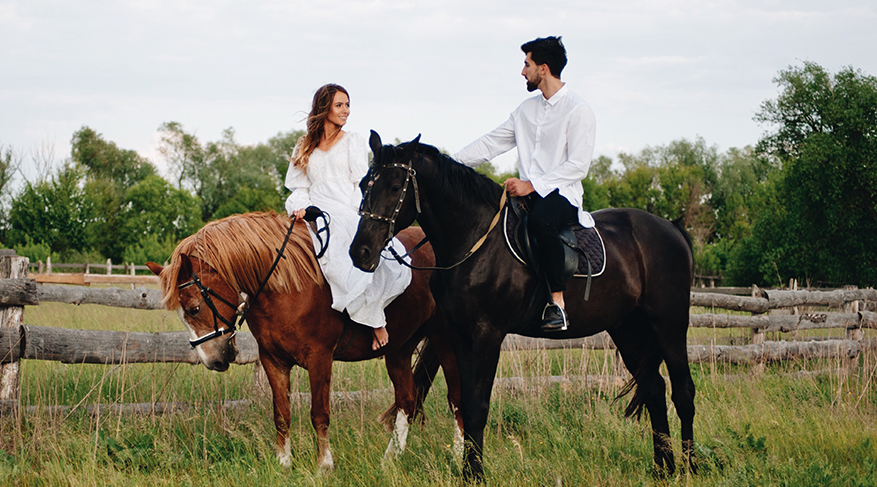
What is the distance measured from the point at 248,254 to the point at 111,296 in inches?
167

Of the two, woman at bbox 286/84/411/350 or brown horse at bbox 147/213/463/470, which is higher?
woman at bbox 286/84/411/350

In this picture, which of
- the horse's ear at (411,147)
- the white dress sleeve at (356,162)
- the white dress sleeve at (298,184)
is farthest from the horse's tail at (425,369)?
the horse's ear at (411,147)

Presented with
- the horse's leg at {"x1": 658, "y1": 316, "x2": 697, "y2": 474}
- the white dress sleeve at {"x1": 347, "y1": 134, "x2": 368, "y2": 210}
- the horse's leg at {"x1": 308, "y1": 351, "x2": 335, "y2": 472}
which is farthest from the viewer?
the white dress sleeve at {"x1": 347, "y1": 134, "x2": 368, "y2": 210}

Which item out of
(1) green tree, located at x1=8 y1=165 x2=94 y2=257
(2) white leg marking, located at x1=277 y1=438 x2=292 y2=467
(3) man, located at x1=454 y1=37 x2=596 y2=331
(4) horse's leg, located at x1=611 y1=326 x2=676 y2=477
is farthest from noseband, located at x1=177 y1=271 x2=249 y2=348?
(1) green tree, located at x1=8 y1=165 x2=94 y2=257

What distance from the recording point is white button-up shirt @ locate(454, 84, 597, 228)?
3.83 m

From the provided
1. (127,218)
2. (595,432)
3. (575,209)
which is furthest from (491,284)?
(127,218)

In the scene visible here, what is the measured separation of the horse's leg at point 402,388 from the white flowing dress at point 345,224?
0.75m

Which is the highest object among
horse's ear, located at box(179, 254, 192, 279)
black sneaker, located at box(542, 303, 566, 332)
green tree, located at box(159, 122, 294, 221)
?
green tree, located at box(159, 122, 294, 221)

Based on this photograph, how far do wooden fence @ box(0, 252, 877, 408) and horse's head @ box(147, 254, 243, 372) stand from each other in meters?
1.73

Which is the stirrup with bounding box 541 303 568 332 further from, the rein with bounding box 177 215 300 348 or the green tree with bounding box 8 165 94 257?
the green tree with bounding box 8 165 94 257

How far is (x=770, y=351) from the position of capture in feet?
27.6

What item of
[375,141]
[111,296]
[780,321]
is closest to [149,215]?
[111,296]

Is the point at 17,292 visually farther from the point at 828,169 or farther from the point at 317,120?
the point at 828,169

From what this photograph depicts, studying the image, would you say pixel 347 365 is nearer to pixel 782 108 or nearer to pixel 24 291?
pixel 24 291
